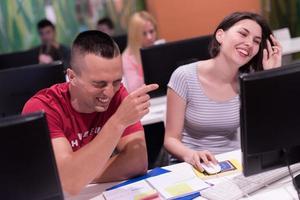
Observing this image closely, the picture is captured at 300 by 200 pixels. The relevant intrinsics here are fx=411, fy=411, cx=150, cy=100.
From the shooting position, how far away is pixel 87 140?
1.66 m

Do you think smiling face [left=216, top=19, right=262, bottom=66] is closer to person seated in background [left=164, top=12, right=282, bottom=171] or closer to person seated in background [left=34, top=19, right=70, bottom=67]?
person seated in background [left=164, top=12, right=282, bottom=171]

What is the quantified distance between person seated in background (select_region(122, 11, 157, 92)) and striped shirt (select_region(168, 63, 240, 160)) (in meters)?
1.19

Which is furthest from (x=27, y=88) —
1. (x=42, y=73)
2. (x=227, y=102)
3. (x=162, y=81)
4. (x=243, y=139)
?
(x=243, y=139)

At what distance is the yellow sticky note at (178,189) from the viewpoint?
4.83 feet

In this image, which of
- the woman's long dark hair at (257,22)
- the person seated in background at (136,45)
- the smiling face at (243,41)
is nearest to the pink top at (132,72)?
the person seated in background at (136,45)

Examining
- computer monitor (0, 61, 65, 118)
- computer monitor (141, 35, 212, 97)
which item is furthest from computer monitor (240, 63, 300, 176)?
computer monitor (141, 35, 212, 97)

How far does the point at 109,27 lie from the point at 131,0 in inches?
19.7

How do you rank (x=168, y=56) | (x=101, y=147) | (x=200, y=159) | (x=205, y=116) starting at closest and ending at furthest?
(x=101, y=147)
(x=200, y=159)
(x=205, y=116)
(x=168, y=56)

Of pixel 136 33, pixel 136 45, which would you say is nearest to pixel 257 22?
pixel 136 45

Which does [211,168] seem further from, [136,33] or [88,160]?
[136,33]

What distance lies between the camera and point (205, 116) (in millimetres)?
1939

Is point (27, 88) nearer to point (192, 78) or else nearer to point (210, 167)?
point (192, 78)

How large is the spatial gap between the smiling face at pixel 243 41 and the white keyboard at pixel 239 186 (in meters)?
0.55

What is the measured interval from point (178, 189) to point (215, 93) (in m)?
0.62
